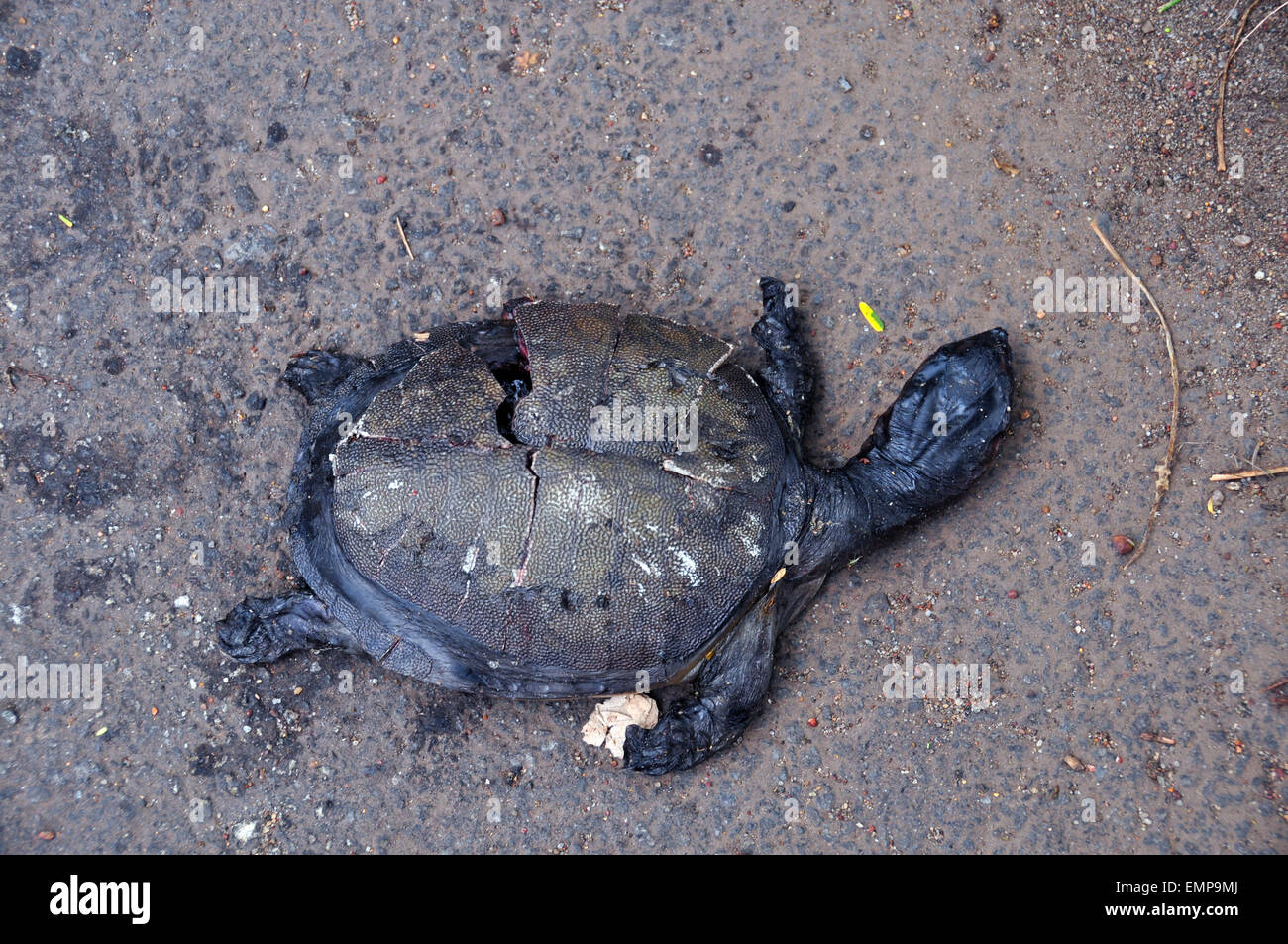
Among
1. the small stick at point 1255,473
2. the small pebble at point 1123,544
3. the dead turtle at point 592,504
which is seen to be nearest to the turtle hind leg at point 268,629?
the dead turtle at point 592,504

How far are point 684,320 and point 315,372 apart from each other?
6.68 ft

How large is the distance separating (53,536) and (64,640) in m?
0.57

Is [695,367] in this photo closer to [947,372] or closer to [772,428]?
[772,428]

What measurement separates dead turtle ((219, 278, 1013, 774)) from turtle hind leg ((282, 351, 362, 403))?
3.8 inches

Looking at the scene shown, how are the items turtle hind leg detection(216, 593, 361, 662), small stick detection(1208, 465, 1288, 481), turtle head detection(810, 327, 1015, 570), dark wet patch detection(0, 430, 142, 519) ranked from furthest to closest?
dark wet patch detection(0, 430, 142, 519) → small stick detection(1208, 465, 1288, 481) → turtle hind leg detection(216, 593, 361, 662) → turtle head detection(810, 327, 1015, 570)

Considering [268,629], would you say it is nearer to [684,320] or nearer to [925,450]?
[684,320]

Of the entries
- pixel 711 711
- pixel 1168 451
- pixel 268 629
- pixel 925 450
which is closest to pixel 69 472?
pixel 268 629

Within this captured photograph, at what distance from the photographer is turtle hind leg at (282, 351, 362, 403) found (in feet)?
15.2

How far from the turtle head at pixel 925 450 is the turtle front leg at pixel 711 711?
555mm

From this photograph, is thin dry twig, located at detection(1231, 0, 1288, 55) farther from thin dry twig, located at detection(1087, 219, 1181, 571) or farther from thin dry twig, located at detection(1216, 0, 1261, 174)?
thin dry twig, located at detection(1087, 219, 1181, 571)

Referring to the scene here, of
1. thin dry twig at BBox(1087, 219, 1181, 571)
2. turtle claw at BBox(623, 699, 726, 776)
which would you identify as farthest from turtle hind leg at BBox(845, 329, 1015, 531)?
turtle claw at BBox(623, 699, 726, 776)

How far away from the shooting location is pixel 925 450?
14.3 feet

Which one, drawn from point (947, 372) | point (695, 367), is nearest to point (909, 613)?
point (947, 372)
